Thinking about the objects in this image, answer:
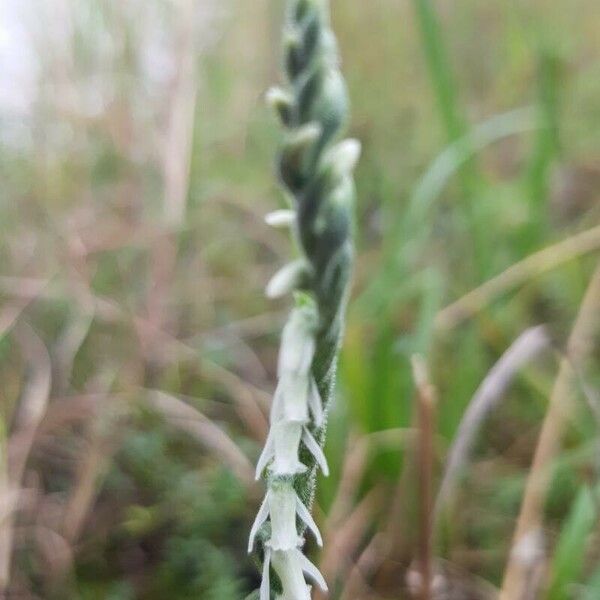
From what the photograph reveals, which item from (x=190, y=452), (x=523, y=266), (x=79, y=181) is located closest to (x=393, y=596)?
(x=190, y=452)

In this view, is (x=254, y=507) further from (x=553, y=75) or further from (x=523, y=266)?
(x=553, y=75)

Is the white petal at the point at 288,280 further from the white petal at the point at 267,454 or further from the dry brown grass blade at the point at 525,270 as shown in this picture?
the dry brown grass blade at the point at 525,270

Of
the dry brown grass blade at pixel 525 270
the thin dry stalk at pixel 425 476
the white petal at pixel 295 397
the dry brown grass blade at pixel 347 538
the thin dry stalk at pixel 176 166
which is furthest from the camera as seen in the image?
the thin dry stalk at pixel 176 166

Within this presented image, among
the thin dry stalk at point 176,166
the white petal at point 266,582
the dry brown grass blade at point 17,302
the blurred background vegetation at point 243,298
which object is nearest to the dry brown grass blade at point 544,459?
the blurred background vegetation at point 243,298

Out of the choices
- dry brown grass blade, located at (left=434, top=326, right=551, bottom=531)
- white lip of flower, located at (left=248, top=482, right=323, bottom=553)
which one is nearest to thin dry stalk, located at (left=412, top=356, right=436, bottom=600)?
dry brown grass blade, located at (left=434, top=326, right=551, bottom=531)

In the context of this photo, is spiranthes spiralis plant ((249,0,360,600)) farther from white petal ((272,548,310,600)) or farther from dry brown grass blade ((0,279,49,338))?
dry brown grass blade ((0,279,49,338))

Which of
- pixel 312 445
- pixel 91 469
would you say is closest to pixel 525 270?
pixel 91 469

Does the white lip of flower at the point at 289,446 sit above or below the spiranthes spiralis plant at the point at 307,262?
below

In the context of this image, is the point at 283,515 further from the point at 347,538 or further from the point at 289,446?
the point at 347,538
